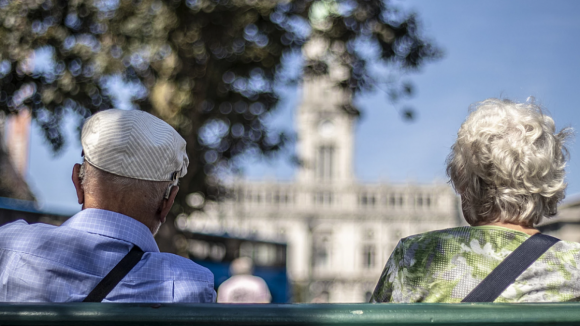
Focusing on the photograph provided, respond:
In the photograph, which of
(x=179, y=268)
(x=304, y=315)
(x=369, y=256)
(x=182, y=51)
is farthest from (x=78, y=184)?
(x=369, y=256)

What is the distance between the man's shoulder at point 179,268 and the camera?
1.60m

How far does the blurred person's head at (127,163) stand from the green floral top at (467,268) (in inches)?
26.9

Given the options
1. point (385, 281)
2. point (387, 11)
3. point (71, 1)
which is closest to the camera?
point (385, 281)

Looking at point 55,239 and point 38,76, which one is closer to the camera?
point 55,239

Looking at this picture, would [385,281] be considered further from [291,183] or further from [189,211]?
[291,183]

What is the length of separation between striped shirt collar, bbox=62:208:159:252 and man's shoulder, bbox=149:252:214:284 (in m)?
0.07

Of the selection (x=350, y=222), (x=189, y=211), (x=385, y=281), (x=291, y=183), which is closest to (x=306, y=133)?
(x=291, y=183)

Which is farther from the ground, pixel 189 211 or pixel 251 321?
pixel 251 321

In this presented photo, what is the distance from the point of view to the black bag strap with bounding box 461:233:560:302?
1584 mm

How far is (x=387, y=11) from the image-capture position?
8172 millimetres

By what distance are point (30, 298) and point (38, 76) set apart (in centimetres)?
667

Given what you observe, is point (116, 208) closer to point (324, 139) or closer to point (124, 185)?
point (124, 185)

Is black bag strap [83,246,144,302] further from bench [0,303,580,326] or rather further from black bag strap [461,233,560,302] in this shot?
black bag strap [461,233,560,302]

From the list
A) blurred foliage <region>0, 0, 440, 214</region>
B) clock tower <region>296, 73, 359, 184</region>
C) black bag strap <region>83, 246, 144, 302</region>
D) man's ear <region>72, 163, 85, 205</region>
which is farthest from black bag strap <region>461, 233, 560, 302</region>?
clock tower <region>296, 73, 359, 184</region>
